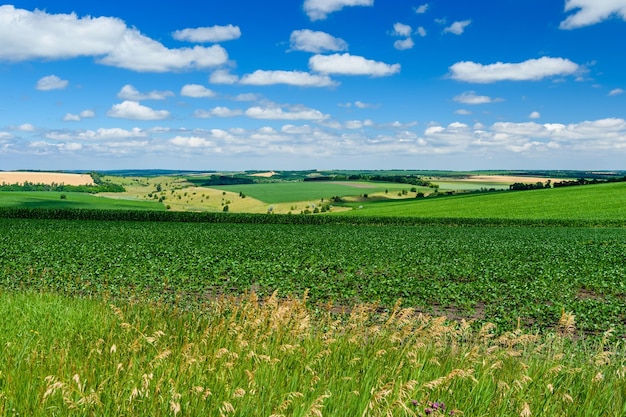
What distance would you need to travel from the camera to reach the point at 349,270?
25.9 meters

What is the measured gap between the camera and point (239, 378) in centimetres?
577

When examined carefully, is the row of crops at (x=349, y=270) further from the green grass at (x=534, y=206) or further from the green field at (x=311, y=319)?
the green grass at (x=534, y=206)

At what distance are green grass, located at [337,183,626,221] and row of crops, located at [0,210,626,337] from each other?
2665 cm

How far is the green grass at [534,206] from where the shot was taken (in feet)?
228

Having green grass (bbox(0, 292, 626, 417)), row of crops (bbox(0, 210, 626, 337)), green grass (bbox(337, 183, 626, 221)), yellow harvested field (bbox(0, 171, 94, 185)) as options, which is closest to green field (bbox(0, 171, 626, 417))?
green grass (bbox(0, 292, 626, 417))

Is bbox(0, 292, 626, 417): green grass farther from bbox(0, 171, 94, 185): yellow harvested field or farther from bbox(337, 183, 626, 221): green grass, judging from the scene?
bbox(0, 171, 94, 185): yellow harvested field

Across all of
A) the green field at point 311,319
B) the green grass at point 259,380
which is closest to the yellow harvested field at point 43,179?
the green field at point 311,319

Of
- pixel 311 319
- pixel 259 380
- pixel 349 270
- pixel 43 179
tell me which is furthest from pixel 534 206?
pixel 43 179

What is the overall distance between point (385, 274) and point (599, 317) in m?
10.2

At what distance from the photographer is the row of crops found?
18.7 meters

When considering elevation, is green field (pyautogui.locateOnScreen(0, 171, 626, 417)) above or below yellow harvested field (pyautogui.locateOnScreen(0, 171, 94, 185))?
below

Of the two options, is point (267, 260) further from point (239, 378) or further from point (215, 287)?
point (239, 378)

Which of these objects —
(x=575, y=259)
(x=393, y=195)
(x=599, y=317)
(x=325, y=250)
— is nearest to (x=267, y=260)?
(x=325, y=250)

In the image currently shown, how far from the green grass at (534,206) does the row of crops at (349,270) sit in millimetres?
26653
